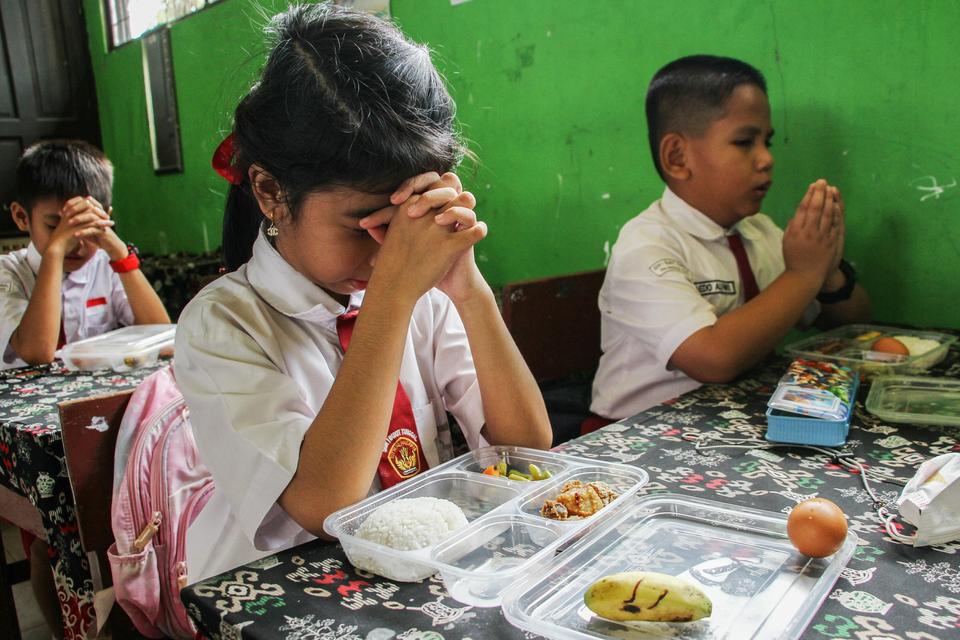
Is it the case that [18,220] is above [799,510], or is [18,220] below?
above

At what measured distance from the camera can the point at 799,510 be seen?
68cm

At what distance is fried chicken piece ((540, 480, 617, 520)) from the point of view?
2.44ft

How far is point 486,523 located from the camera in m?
0.73

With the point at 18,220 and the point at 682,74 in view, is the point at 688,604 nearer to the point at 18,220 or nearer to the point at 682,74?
→ the point at 682,74

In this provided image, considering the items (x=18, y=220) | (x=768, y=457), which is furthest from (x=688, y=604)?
(x=18, y=220)

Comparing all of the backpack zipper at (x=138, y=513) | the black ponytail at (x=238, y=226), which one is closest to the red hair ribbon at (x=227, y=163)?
the black ponytail at (x=238, y=226)

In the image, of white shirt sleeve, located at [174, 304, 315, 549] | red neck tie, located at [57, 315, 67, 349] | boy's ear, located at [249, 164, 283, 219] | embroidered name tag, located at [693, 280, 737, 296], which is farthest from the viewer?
red neck tie, located at [57, 315, 67, 349]

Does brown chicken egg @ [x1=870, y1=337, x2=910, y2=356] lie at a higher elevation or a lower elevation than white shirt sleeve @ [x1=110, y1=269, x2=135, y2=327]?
lower

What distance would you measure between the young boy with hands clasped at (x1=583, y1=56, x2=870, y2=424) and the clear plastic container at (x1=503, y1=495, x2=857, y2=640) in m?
0.70

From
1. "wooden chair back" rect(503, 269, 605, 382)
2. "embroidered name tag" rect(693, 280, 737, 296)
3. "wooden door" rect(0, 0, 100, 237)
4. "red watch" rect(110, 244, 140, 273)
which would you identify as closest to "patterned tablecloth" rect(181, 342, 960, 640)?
"embroidered name tag" rect(693, 280, 737, 296)

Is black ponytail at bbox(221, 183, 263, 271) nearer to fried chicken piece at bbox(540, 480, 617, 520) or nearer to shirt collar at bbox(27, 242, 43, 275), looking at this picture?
fried chicken piece at bbox(540, 480, 617, 520)

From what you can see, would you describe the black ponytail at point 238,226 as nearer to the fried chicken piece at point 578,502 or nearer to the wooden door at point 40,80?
the fried chicken piece at point 578,502

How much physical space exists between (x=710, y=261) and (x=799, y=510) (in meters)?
1.08

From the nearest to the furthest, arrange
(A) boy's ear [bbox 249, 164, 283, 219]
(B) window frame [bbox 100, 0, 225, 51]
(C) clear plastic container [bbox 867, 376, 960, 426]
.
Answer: (A) boy's ear [bbox 249, 164, 283, 219], (C) clear plastic container [bbox 867, 376, 960, 426], (B) window frame [bbox 100, 0, 225, 51]
